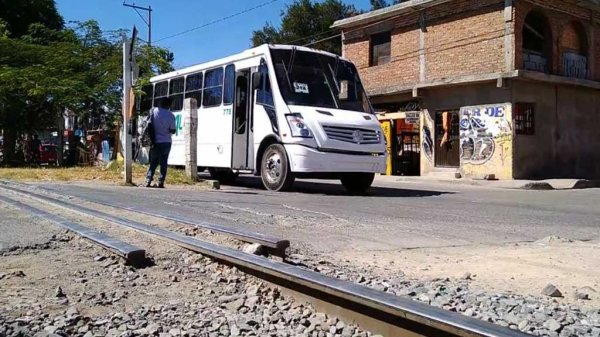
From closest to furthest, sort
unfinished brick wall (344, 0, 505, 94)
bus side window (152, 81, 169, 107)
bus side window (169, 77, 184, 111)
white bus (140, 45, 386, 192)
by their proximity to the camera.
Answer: white bus (140, 45, 386, 192), bus side window (169, 77, 184, 111), bus side window (152, 81, 169, 107), unfinished brick wall (344, 0, 505, 94)

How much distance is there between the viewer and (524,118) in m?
20.5

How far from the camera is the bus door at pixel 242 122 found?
12789 mm

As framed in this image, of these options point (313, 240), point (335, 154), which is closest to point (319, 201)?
point (335, 154)

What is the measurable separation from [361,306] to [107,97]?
21771mm

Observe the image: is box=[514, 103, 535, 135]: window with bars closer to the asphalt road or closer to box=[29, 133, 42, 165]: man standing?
the asphalt road

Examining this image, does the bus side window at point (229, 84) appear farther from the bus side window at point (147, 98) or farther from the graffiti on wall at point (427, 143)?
the graffiti on wall at point (427, 143)

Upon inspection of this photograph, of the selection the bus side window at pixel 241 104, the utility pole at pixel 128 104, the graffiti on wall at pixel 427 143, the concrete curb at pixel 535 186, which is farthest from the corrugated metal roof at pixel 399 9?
the utility pole at pixel 128 104

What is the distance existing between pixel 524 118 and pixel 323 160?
12.1m

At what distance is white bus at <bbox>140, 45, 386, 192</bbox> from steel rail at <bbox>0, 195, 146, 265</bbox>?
476cm

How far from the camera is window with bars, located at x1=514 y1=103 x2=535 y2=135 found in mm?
20188

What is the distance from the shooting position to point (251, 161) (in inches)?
499

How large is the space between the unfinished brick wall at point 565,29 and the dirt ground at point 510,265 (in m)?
15.0

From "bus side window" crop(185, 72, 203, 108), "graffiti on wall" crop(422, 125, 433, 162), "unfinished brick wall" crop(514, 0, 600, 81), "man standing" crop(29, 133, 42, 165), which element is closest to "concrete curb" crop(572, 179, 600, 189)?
"unfinished brick wall" crop(514, 0, 600, 81)

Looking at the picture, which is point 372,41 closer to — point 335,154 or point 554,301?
point 335,154
